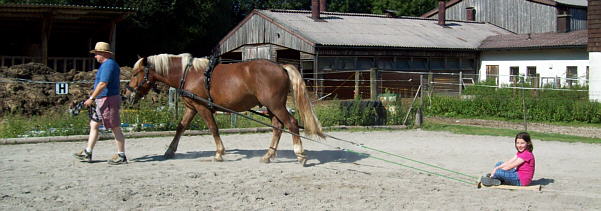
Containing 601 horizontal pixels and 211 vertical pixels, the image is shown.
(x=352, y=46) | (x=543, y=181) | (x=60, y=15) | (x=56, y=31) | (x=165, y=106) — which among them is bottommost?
(x=543, y=181)

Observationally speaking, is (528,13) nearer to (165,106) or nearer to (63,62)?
(63,62)

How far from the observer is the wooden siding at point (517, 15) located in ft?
142

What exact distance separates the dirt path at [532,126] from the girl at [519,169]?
29.8 ft

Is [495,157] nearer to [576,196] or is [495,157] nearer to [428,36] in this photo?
[576,196]

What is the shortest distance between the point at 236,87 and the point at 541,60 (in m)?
27.5

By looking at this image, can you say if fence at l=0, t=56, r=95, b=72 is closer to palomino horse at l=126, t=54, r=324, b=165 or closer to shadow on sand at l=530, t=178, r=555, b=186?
palomino horse at l=126, t=54, r=324, b=165

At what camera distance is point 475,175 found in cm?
952

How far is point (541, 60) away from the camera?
3428 cm

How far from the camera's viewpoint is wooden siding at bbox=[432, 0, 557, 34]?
43.3m

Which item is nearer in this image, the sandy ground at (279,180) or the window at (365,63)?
the sandy ground at (279,180)

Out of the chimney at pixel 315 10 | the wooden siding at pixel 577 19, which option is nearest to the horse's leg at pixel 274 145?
the chimney at pixel 315 10

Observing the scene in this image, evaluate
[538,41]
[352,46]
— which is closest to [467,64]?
[538,41]

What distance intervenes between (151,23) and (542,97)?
88.2 feet

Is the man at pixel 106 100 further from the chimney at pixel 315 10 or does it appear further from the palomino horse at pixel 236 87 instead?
the chimney at pixel 315 10
